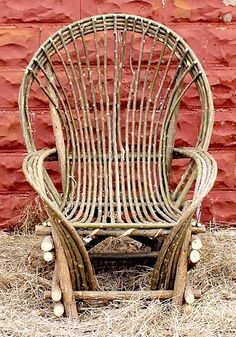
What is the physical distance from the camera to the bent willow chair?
2982 mm

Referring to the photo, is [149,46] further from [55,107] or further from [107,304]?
[107,304]

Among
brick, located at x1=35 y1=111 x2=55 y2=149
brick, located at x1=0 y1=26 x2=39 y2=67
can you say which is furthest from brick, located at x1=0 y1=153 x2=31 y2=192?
brick, located at x1=0 y1=26 x2=39 y2=67

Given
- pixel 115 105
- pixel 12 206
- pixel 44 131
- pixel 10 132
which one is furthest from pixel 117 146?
pixel 12 206

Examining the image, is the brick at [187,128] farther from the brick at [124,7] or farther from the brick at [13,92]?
the brick at [13,92]

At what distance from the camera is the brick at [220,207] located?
13.0 feet

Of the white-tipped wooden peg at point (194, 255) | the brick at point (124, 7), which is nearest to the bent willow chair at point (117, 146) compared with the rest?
the white-tipped wooden peg at point (194, 255)

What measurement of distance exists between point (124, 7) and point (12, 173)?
0.95 meters

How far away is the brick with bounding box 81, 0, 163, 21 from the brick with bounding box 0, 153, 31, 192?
2.47ft

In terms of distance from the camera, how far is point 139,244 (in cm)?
384

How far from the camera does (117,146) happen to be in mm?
3686

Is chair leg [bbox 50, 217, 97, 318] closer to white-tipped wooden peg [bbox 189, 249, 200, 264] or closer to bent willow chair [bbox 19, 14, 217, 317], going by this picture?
bent willow chair [bbox 19, 14, 217, 317]

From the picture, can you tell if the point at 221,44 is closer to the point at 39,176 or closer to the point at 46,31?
the point at 46,31

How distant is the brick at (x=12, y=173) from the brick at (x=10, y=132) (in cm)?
4

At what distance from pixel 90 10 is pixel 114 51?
247mm
